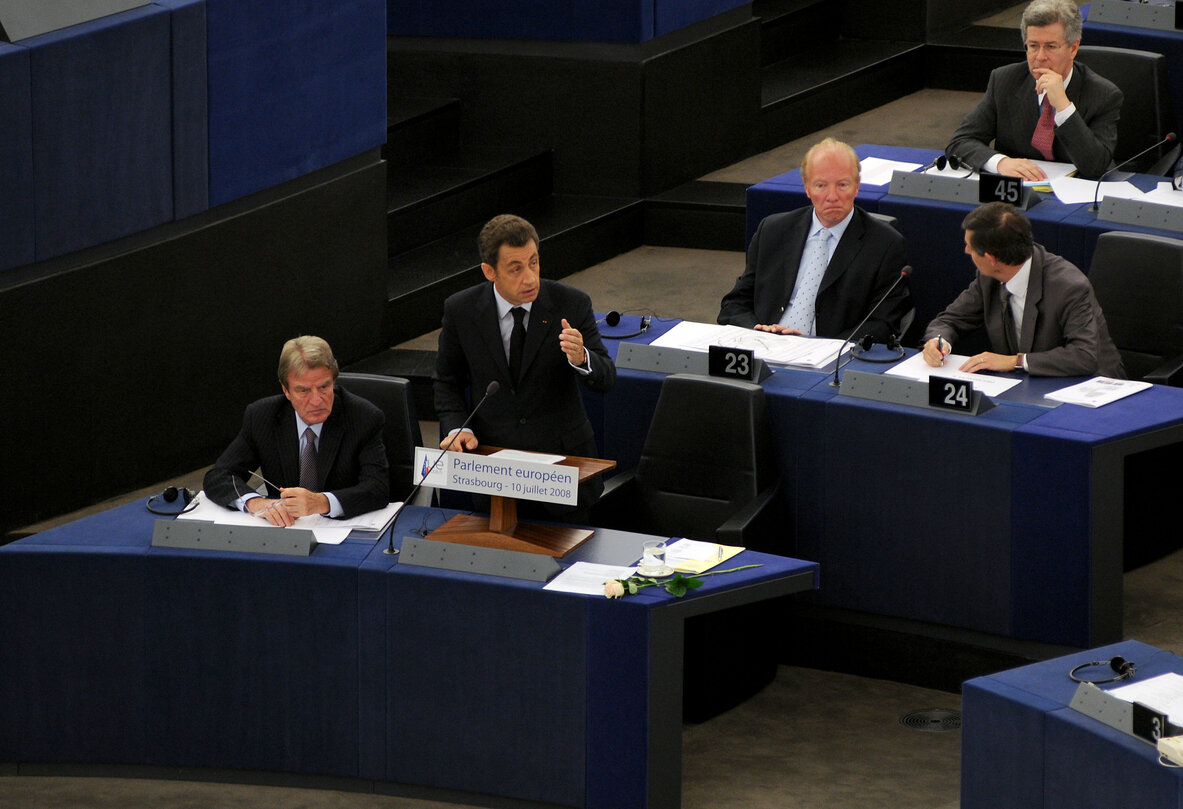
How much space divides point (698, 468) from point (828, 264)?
101 cm

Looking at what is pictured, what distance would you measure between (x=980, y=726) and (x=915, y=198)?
10.7ft

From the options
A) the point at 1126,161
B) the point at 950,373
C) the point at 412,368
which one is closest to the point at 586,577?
the point at 950,373

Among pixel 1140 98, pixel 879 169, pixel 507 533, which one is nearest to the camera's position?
pixel 507 533

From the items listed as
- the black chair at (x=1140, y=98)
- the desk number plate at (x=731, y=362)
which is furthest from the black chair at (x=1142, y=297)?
the black chair at (x=1140, y=98)

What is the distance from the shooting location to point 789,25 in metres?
11.4

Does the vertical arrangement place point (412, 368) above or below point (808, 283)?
below

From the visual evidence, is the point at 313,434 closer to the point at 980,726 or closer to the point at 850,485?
the point at 850,485

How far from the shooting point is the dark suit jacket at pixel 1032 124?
293 inches

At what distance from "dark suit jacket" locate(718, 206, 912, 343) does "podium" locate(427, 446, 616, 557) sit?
1.55 m

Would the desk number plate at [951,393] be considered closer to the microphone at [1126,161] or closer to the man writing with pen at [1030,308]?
the man writing with pen at [1030,308]

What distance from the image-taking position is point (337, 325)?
8281mm

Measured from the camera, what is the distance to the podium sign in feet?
16.6

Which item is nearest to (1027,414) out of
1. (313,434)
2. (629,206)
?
(313,434)

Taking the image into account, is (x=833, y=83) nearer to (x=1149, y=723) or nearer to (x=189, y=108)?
(x=189, y=108)
